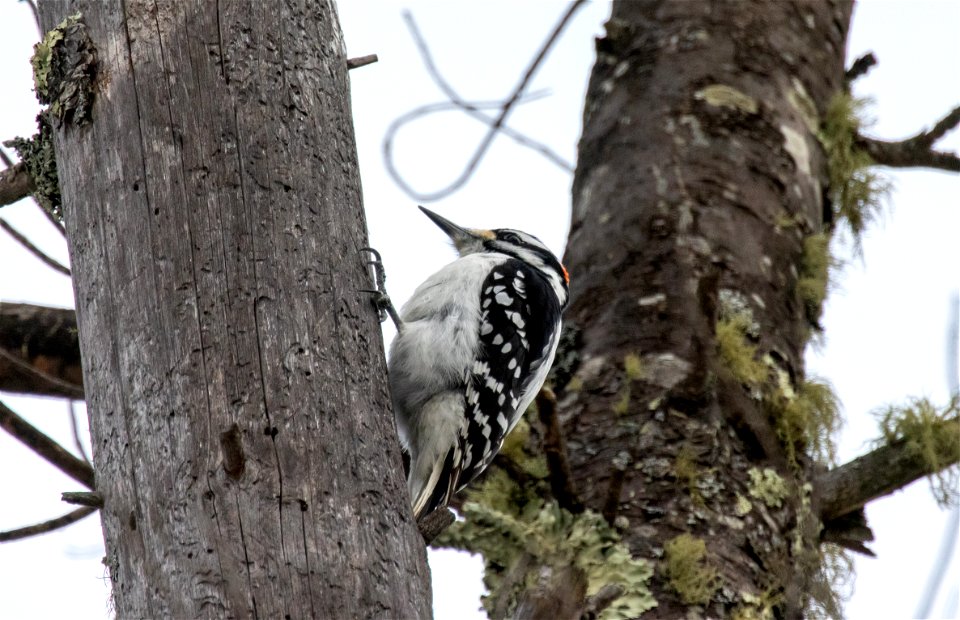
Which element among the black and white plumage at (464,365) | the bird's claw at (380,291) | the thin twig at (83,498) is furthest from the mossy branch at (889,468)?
the thin twig at (83,498)

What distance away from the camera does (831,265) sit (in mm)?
4152

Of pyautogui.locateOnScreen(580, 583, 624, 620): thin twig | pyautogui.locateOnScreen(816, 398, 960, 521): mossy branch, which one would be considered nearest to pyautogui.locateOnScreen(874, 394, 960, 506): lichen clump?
pyautogui.locateOnScreen(816, 398, 960, 521): mossy branch

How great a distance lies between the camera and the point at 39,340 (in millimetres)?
3424

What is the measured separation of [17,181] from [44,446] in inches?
25.9

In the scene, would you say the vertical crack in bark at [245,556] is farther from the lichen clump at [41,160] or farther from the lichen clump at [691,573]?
the lichen clump at [691,573]

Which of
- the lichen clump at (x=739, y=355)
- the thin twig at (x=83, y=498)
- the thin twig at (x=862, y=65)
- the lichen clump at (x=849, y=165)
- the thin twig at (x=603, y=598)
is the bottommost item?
the thin twig at (x=603, y=598)

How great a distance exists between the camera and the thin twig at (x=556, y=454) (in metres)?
2.94

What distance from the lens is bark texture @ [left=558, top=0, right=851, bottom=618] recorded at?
10.6 ft

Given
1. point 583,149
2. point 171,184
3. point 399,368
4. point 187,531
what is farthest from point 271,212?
point 583,149

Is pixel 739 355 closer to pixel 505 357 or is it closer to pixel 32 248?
pixel 505 357

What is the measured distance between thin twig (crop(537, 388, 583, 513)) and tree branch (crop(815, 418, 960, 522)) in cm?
84

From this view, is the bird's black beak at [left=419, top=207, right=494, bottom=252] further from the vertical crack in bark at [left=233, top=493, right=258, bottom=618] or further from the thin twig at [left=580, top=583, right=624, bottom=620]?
the vertical crack in bark at [left=233, top=493, right=258, bottom=618]

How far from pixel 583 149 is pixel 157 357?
2.70 m

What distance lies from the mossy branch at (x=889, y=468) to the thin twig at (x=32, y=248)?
2.30 m
